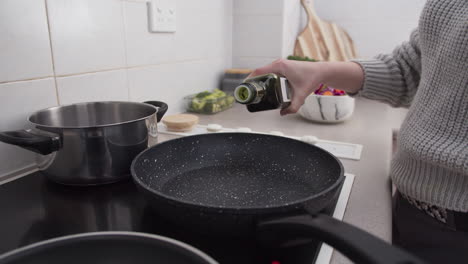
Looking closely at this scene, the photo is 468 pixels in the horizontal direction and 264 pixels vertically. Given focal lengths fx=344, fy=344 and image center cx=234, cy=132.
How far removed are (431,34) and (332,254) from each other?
0.44 m

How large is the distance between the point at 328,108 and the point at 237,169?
48cm

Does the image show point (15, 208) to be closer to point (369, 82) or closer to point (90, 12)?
point (90, 12)

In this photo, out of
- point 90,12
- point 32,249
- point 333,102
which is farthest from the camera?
point 333,102

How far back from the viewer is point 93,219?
0.44 m

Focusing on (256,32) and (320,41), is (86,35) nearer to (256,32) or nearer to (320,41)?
(256,32)

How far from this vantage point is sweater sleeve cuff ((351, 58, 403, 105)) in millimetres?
752

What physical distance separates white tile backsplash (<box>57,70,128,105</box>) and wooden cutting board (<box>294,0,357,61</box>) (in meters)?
0.90

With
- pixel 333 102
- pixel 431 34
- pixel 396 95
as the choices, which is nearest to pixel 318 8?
pixel 333 102

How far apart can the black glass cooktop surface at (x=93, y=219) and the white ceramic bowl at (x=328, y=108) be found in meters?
0.54

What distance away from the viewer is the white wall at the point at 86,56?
1.85 feet

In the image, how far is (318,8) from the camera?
1575 millimetres

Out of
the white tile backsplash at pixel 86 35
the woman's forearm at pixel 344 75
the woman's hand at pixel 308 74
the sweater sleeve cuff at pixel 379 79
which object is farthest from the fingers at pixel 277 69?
the white tile backsplash at pixel 86 35

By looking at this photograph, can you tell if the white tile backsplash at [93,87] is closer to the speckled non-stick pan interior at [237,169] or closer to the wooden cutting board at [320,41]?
the speckled non-stick pan interior at [237,169]

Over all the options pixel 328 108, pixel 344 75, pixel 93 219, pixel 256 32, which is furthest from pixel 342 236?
pixel 256 32
